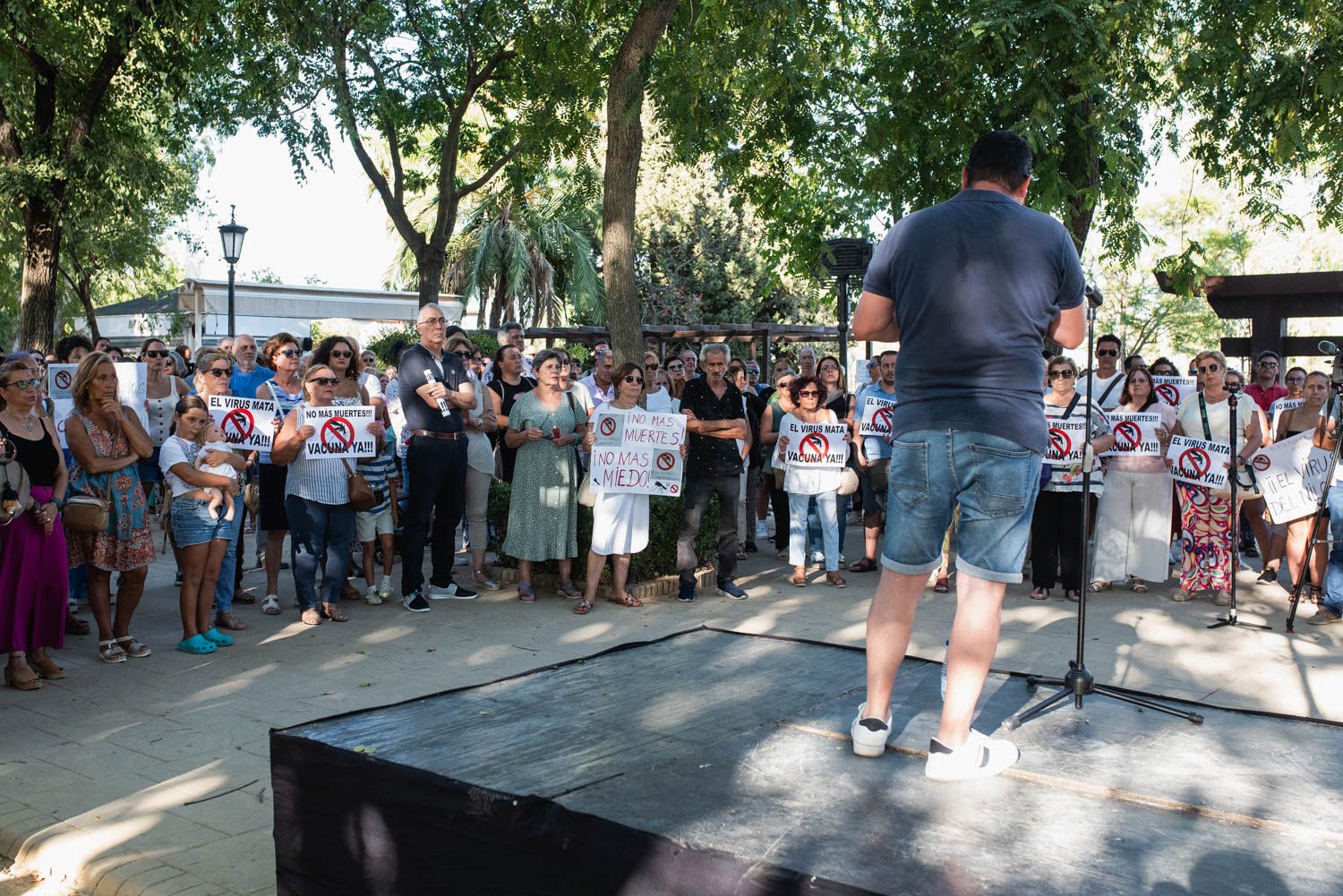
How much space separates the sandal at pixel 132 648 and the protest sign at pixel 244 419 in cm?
160

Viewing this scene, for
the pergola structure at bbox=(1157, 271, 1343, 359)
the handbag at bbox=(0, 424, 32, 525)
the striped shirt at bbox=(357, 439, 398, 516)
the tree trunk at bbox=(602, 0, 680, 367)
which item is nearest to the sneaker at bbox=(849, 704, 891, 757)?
the handbag at bbox=(0, 424, 32, 525)

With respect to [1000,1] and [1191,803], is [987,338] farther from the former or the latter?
[1000,1]

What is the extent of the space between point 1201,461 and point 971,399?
22.3 feet

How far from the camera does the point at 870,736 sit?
3.86 m

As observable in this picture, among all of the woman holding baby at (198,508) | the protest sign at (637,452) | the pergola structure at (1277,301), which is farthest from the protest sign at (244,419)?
the pergola structure at (1277,301)

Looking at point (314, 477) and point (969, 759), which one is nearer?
point (969, 759)

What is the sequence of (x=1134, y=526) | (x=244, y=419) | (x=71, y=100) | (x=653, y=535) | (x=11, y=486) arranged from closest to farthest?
(x=11, y=486)
(x=244, y=419)
(x=653, y=535)
(x=1134, y=526)
(x=71, y=100)

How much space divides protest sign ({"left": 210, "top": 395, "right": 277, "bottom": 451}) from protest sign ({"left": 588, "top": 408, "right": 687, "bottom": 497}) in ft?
8.00

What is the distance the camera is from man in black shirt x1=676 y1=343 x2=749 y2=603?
979 cm

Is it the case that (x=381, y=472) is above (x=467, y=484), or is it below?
above

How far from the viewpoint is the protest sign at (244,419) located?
28.8 feet

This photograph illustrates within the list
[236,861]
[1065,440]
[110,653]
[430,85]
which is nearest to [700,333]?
[430,85]

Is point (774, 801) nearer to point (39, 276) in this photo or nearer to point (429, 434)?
point (429, 434)

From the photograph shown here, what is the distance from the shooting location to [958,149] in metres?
11.9
